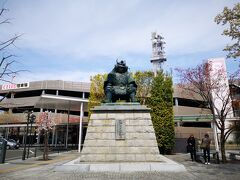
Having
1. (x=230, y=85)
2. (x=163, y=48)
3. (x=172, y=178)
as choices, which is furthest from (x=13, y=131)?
(x=172, y=178)

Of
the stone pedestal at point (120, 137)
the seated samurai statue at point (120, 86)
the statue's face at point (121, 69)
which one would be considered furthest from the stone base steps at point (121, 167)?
the statue's face at point (121, 69)

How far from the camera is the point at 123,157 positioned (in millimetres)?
11258

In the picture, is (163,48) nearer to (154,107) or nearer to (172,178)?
(154,107)

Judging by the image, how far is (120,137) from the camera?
1152 centimetres

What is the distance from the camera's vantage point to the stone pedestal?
36.9ft

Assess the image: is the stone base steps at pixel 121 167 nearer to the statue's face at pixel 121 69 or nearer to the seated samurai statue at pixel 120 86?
the seated samurai statue at pixel 120 86

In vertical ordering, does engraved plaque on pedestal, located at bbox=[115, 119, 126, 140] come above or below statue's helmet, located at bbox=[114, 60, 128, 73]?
below

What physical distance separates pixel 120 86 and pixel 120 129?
8.57 ft

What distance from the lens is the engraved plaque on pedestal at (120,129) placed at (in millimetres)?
11516

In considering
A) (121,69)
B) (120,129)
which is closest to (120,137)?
(120,129)

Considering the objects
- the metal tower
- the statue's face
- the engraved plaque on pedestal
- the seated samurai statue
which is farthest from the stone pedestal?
the metal tower

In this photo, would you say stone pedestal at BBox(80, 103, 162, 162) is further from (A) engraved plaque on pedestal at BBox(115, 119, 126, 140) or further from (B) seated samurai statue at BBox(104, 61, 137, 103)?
(B) seated samurai statue at BBox(104, 61, 137, 103)

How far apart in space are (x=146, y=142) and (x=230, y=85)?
1129 centimetres

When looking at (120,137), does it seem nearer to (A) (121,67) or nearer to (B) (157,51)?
(A) (121,67)
